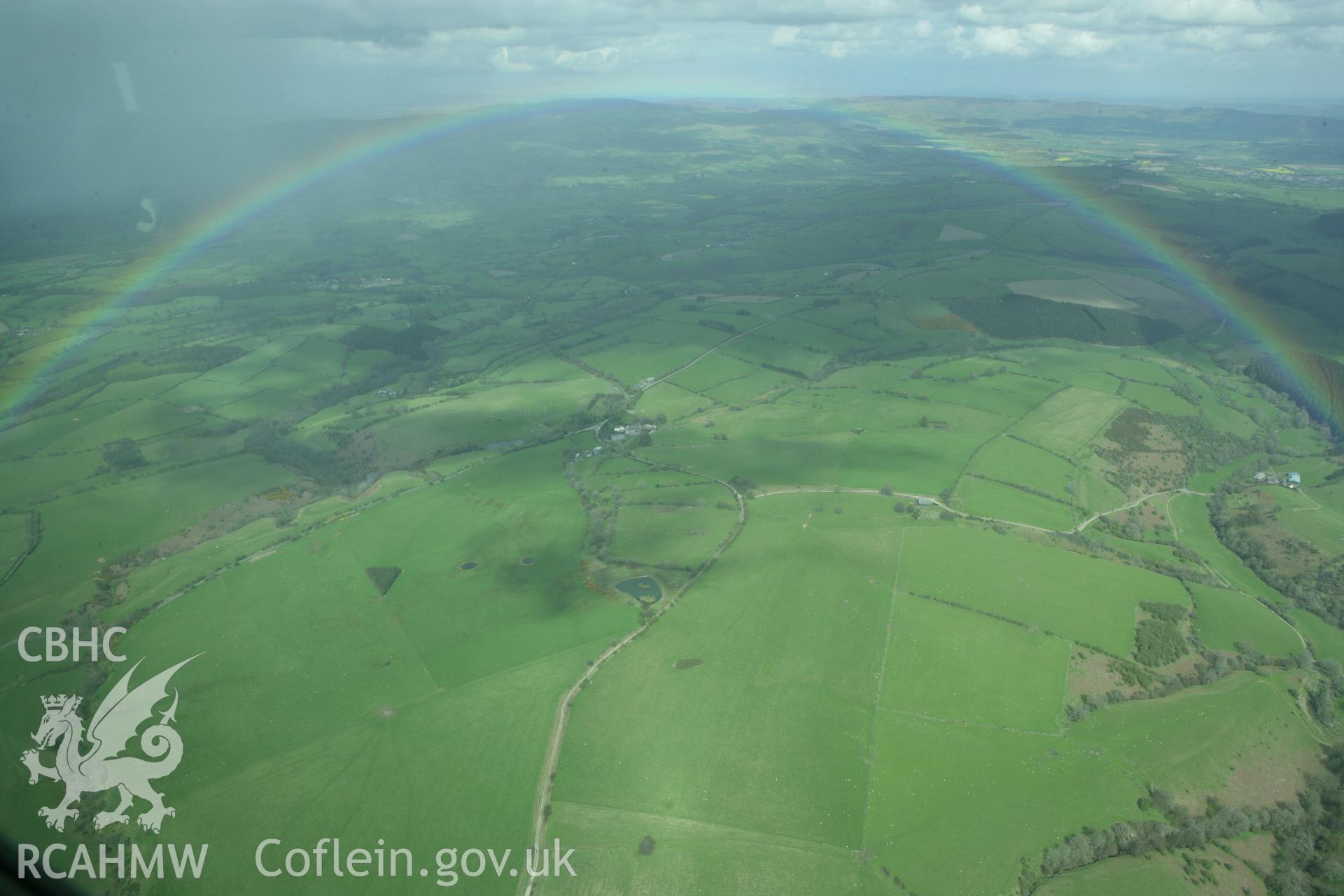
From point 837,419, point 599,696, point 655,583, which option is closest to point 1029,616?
point 655,583

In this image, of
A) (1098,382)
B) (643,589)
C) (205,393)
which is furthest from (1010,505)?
(205,393)

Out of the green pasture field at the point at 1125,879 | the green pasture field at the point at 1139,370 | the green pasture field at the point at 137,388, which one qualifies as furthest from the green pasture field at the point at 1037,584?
the green pasture field at the point at 137,388

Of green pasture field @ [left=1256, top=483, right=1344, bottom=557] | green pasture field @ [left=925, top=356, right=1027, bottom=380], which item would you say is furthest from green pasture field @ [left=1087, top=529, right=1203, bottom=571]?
green pasture field @ [left=925, top=356, right=1027, bottom=380]

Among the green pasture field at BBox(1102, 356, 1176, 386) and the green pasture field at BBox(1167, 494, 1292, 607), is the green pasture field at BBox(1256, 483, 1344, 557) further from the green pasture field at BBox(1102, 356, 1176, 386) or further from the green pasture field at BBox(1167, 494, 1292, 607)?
the green pasture field at BBox(1102, 356, 1176, 386)

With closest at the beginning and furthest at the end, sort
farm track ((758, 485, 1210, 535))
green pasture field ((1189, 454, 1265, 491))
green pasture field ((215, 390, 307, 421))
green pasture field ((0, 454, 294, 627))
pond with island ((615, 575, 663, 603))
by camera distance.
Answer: pond with island ((615, 575, 663, 603))
green pasture field ((0, 454, 294, 627))
farm track ((758, 485, 1210, 535))
green pasture field ((1189, 454, 1265, 491))
green pasture field ((215, 390, 307, 421))

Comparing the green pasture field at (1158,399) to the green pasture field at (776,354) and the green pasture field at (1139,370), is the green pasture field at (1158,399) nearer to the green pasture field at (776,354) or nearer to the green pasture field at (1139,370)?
the green pasture field at (1139,370)
